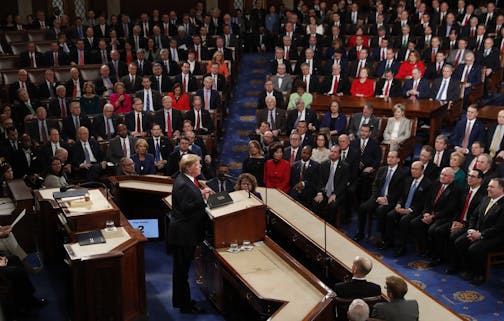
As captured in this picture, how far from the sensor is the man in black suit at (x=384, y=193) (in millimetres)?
7520

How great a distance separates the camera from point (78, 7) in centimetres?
1577

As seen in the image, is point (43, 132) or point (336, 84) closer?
point (43, 132)

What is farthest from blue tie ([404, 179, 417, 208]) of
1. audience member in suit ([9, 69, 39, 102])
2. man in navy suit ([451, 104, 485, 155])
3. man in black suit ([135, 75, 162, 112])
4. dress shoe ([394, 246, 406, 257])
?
audience member in suit ([9, 69, 39, 102])

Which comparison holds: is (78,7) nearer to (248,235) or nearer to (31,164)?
(31,164)

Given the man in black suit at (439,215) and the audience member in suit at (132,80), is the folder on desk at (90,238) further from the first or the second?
the audience member in suit at (132,80)

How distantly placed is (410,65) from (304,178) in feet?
12.4

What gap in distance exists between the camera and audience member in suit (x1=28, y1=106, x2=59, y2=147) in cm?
952

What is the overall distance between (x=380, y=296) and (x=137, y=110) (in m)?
5.64

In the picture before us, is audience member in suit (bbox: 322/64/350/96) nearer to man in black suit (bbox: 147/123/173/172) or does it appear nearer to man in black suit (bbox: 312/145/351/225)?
man in black suit (bbox: 312/145/351/225)

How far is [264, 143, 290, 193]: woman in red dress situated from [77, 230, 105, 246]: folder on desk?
2923 millimetres

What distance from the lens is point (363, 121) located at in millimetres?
9195

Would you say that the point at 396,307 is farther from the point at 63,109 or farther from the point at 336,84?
the point at 63,109

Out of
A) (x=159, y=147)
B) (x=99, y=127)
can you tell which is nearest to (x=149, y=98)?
(x=99, y=127)

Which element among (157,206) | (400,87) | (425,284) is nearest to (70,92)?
(157,206)
